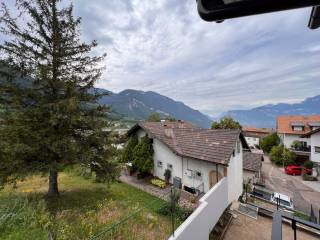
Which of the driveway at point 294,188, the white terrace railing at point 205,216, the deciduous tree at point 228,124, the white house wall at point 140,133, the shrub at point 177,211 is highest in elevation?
the deciduous tree at point 228,124

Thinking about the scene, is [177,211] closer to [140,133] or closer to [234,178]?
[234,178]

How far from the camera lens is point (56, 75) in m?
10.8

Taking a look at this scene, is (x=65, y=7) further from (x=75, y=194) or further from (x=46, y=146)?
(x=75, y=194)

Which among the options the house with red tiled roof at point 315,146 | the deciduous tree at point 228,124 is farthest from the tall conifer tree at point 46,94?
the house with red tiled roof at point 315,146

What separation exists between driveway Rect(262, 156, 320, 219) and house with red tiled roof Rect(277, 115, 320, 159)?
6.15 meters

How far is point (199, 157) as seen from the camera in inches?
523

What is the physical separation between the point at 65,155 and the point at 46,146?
40.1 inches

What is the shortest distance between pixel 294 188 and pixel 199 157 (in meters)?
18.7

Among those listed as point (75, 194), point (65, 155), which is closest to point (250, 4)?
point (65, 155)

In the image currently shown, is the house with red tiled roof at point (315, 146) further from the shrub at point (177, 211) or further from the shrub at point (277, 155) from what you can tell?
the shrub at point (177, 211)

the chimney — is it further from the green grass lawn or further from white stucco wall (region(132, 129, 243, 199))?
the green grass lawn

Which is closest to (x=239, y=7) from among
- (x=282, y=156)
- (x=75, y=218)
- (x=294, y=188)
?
(x=75, y=218)

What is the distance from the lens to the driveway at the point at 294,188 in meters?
19.3

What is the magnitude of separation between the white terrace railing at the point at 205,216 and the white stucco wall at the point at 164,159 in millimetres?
5433
